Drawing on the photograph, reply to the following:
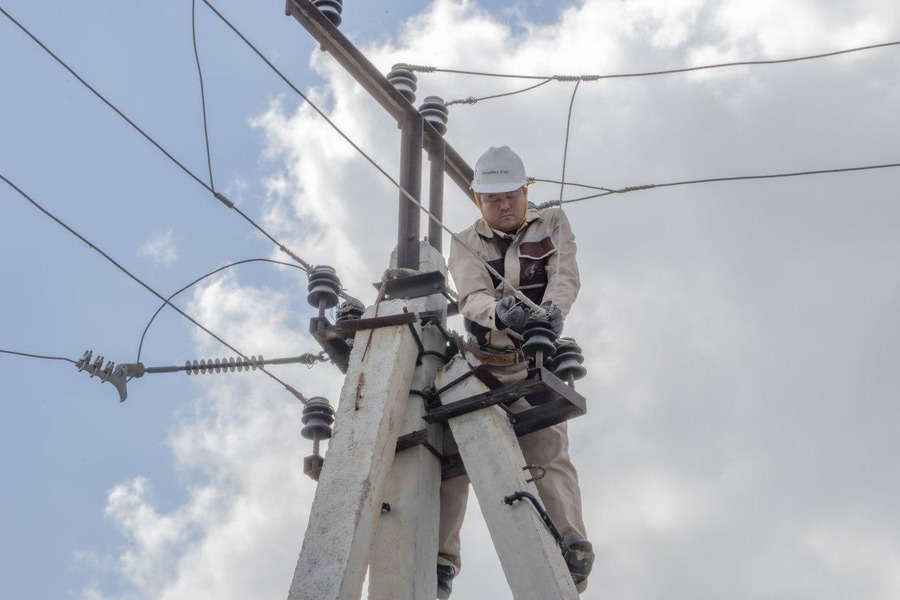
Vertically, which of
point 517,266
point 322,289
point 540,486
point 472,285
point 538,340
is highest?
point 517,266

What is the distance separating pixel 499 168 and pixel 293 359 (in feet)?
4.41

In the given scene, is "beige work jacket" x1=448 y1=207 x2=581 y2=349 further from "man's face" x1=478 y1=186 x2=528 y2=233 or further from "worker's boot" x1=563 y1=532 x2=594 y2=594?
"worker's boot" x1=563 y1=532 x2=594 y2=594

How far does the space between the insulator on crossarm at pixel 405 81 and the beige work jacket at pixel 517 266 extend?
3.29 feet

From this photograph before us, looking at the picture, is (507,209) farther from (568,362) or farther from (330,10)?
(330,10)

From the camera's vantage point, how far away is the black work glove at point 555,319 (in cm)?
406

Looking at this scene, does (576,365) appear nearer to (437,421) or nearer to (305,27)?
(437,421)

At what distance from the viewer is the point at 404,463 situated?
3.83m

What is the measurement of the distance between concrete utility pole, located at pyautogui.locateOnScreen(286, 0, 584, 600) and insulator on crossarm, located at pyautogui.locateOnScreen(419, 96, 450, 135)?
4.54 ft

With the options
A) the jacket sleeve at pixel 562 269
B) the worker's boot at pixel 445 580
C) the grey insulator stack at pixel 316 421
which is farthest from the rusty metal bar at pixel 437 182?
the worker's boot at pixel 445 580

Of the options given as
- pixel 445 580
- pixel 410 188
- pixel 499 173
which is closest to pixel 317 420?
pixel 445 580

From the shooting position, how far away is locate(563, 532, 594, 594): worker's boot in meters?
4.06

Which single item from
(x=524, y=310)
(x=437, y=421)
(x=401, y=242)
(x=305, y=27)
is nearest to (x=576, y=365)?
(x=524, y=310)

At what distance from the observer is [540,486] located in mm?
4277

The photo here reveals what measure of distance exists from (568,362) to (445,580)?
99cm
